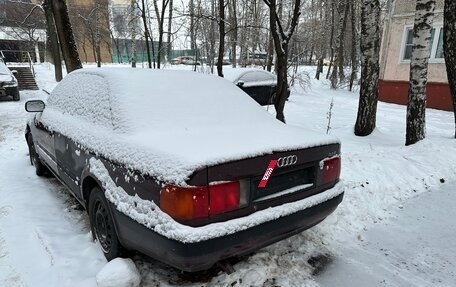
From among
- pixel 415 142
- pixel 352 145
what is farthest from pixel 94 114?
pixel 415 142

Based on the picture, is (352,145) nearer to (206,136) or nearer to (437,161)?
(437,161)

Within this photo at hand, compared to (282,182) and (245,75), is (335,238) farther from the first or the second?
(245,75)

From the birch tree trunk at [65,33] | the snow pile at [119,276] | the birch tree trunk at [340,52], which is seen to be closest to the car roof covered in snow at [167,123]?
the snow pile at [119,276]

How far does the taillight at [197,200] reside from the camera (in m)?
1.98

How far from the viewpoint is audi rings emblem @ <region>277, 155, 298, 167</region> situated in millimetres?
2346

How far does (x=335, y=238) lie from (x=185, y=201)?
1.91m

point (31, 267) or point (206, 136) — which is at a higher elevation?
point (206, 136)

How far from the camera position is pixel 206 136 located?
2.54 m

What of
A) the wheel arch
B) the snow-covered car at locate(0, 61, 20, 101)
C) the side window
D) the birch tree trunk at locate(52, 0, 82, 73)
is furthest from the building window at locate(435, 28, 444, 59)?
the snow-covered car at locate(0, 61, 20, 101)

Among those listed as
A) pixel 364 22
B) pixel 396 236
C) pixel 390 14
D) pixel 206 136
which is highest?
pixel 390 14

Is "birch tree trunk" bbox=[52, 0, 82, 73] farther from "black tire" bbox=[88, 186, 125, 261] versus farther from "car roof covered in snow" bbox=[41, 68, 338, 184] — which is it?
"black tire" bbox=[88, 186, 125, 261]

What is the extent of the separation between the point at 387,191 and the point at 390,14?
12.4m

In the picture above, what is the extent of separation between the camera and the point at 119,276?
2.34 meters

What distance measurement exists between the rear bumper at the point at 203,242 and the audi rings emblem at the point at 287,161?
0.38 meters
